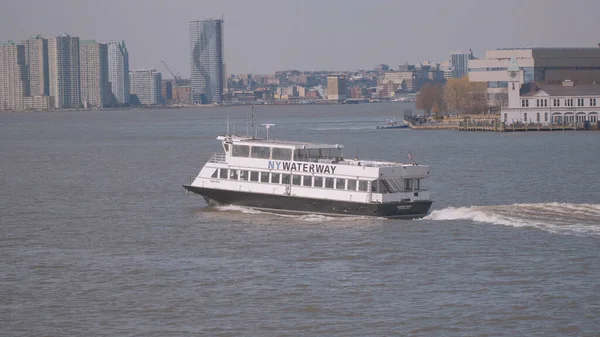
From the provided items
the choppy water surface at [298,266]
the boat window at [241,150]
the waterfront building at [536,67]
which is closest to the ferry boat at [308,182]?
the boat window at [241,150]

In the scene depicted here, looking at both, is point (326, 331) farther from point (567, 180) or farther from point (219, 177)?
point (567, 180)

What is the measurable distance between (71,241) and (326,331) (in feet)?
48.0

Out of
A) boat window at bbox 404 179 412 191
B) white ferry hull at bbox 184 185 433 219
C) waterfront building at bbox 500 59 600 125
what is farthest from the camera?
waterfront building at bbox 500 59 600 125

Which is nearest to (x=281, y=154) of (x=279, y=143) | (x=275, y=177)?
(x=279, y=143)

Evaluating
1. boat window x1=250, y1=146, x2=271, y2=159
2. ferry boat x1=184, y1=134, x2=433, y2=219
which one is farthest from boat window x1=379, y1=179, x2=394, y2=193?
boat window x1=250, y1=146, x2=271, y2=159

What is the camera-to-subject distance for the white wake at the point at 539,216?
38.5m

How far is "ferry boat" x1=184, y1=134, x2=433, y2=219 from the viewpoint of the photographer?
1644 inches

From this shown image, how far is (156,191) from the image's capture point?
55312mm

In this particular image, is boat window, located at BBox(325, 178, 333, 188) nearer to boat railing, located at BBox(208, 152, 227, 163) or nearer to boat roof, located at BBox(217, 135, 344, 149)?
boat roof, located at BBox(217, 135, 344, 149)

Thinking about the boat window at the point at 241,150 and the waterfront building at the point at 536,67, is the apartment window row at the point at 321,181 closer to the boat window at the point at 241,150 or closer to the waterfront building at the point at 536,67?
the boat window at the point at 241,150

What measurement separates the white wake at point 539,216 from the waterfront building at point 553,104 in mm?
67864

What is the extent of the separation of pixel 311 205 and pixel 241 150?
4106 mm

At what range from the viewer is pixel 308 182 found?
1705 inches

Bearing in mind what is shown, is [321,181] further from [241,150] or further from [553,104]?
[553,104]
